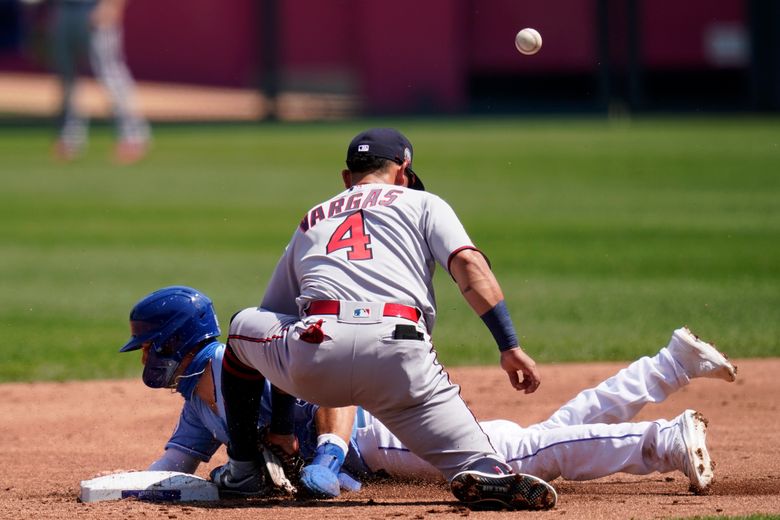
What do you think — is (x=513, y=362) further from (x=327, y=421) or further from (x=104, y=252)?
(x=104, y=252)

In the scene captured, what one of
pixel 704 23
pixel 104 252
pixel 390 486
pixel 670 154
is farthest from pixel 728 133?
pixel 390 486

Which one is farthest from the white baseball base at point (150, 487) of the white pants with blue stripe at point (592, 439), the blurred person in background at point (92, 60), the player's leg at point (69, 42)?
the player's leg at point (69, 42)

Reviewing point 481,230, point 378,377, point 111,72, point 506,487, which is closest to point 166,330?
point 378,377

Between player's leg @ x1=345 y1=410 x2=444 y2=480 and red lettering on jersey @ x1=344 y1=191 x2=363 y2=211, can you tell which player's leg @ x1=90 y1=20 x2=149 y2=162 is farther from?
red lettering on jersey @ x1=344 y1=191 x2=363 y2=211

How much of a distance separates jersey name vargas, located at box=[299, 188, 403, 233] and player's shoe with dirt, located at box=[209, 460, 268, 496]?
894mm

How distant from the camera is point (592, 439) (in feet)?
14.7

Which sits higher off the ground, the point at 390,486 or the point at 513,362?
the point at 513,362

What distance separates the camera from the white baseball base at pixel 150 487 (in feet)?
14.8

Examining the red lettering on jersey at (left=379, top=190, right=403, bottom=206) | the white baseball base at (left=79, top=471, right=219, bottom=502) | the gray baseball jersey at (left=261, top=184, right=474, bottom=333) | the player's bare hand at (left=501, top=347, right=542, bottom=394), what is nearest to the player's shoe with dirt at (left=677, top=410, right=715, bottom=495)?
the player's bare hand at (left=501, top=347, right=542, bottom=394)

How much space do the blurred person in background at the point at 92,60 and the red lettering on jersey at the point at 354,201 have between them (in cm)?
1269

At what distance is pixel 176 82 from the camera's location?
2730cm

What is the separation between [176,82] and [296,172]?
443 inches

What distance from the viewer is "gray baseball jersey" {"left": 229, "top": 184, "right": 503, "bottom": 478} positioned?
411 centimetres

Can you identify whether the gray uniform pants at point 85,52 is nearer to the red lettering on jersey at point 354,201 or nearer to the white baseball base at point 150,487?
the white baseball base at point 150,487
